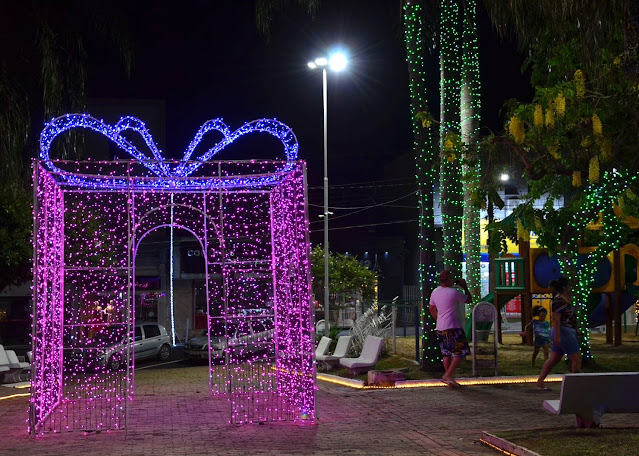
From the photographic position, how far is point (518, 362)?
65.5 feet

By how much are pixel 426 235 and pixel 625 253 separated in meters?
11.2

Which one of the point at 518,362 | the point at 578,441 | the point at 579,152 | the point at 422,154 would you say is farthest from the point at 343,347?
the point at 578,441

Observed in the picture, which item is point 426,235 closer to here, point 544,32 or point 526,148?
point 526,148

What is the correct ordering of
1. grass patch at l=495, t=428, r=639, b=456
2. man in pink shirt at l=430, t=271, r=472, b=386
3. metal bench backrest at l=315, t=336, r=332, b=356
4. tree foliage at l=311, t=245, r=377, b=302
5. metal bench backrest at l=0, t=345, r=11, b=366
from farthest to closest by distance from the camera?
1. tree foliage at l=311, t=245, r=377, b=302
2. metal bench backrest at l=315, t=336, r=332, b=356
3. metal bench backrest at l=0, t=345, r=11, b=366
4. man in pink shirt at l=430, t=271, r=472, b=386
5. grass patch at l=495, t=428, r=639, b=456

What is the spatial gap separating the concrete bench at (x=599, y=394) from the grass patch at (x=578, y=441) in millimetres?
252

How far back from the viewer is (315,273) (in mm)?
43688

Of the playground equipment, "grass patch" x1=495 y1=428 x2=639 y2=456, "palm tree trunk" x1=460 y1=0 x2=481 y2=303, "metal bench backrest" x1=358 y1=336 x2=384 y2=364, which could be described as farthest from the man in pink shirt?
the playground equipment

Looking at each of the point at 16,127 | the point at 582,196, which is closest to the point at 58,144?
the point at 16,127

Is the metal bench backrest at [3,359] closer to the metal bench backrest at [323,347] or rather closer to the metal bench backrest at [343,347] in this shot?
the metal bench backrest at [323,347]

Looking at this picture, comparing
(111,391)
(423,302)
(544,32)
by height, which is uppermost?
(544,32)

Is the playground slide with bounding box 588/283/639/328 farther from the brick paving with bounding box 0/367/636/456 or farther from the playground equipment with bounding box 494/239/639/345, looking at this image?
the brick paving with bounding box 0/367/636/456

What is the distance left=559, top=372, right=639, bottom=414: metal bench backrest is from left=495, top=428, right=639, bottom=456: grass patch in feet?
0.88

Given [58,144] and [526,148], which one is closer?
[526,148]

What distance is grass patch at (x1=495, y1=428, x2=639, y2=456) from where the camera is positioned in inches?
340
